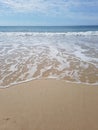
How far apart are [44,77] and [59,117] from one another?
8.12ft

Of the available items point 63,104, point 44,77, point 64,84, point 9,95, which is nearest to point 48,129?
point 63,104

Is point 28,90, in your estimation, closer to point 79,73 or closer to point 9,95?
point 9,95

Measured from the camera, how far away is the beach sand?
11.1ft

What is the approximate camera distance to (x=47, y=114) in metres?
3.69

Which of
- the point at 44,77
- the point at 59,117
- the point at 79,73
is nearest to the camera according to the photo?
the point at 59,117

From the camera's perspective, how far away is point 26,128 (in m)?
3.27

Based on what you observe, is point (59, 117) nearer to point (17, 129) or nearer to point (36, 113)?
point (36, 113)

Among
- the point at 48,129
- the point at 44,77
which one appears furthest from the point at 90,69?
the point at 48,129

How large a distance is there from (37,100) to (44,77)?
1.71m

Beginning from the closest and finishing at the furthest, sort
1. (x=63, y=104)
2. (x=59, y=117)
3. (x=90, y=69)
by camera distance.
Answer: (x=59, y=117), (x=63, y=104), (x=90, y=69)

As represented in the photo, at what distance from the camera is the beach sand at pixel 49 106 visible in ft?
11.1

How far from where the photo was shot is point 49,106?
13.1 feet

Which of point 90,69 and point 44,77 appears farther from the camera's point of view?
point 90,69

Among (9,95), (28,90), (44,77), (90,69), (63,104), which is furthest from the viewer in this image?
(90,69)
